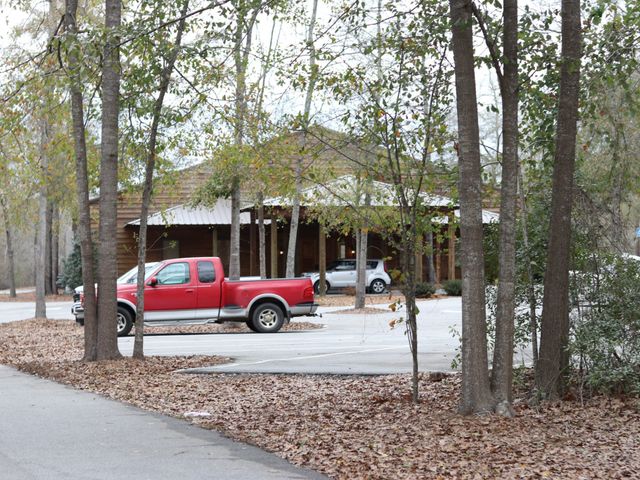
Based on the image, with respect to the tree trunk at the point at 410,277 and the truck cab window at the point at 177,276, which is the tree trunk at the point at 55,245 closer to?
the truck cab window at the point at 177,276

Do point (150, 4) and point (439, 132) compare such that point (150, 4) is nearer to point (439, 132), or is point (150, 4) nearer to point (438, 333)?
point (439, 132)

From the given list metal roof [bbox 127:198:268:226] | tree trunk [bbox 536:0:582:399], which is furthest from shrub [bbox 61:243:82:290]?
tree trunk [bbox 536:0:582:399]

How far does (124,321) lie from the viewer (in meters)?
22.9

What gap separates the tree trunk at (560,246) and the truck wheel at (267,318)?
13.3 meters

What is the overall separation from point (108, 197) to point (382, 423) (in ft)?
23.9

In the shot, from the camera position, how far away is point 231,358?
676 inches

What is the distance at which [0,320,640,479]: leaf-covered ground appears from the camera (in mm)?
7891

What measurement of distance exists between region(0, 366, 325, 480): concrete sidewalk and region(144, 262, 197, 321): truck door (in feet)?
36.6

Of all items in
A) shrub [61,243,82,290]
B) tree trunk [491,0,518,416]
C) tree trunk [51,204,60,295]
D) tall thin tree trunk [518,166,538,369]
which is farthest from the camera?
tree trunk [51,204,60,295]

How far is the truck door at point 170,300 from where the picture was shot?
23.2 meters

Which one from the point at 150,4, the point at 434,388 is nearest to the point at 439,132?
the point at 434,388

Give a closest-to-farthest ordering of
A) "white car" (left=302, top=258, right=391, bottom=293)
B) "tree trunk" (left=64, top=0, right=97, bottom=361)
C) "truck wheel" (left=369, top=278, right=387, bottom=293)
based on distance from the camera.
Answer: "tree trunk" (left=64, top=0, right=97, bottom=361), "white car" (left=302, top=258, right=391, bottom=293), "truck wheel" (left=369, top=278, right=387, bottom=293)

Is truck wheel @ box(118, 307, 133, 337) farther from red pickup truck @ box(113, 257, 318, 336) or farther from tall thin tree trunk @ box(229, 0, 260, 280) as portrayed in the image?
tall thin tree trunk @ box(229, 0, 260, 280)

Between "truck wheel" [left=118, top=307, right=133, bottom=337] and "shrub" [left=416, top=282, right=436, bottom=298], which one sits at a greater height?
"shrub" [left=416, top=282, right=436, bottom=298]
